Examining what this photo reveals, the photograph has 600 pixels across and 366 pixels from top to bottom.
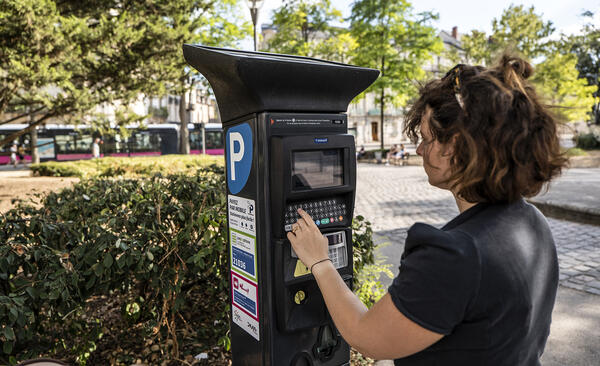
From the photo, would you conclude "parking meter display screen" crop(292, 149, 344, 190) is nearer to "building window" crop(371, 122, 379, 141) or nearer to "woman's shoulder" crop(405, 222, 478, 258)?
"woman's shoulder" crop(405, 222, 478, 258)

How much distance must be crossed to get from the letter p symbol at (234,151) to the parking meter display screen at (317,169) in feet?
0.90

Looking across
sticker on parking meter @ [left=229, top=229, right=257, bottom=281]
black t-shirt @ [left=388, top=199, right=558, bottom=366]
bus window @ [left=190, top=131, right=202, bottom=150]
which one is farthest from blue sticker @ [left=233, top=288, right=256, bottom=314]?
bus window @ [left=190, top=131, right=202, bottom=150]

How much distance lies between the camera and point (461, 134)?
3.42ft

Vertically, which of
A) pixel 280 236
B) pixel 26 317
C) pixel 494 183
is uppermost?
pixel 494 183

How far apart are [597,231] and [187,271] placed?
6.64 meters

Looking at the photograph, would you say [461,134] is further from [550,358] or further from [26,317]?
[550,358]

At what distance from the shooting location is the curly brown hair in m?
1.00

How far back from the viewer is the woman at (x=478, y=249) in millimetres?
908

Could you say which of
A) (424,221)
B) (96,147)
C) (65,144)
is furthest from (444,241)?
(65,144)

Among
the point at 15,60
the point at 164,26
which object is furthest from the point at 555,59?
the point at 15,60

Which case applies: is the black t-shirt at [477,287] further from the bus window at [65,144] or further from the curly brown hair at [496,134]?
the bus window at [65,144]

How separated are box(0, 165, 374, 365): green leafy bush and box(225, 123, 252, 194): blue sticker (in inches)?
24.6

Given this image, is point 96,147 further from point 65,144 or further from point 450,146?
point 450,146

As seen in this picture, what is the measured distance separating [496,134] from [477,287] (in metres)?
0.38
